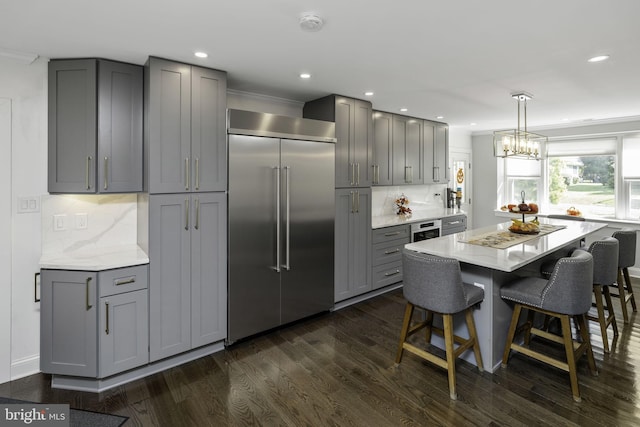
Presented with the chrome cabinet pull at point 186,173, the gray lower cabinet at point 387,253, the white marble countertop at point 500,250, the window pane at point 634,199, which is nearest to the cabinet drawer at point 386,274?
the gray lower cabinet at point 387,253

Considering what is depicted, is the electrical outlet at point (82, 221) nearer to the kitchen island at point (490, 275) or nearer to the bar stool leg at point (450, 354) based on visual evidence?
the kitchen island at point (490, 275)

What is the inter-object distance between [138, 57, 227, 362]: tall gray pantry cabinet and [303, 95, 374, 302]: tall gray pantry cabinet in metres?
1.34

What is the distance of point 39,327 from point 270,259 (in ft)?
6.13

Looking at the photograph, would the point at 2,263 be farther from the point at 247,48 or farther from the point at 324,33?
the point at 324,33

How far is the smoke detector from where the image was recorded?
1965 millimetres

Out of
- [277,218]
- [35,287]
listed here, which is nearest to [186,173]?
[277,218]

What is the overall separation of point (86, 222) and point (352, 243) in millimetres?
2611

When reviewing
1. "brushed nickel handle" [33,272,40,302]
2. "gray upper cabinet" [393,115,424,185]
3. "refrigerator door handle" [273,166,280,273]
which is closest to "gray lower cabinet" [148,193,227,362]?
"refrigerator door handle" [273,166,280,273]

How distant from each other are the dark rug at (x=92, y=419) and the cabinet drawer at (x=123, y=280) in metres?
0.74

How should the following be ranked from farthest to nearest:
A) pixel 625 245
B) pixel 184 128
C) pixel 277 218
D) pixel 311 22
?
pixel 625 245
pixel 277 218
pixel 184 128
pixel 311 22

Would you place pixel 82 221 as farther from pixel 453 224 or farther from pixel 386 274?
pixel 453 224

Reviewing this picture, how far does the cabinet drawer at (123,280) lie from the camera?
8.09ft

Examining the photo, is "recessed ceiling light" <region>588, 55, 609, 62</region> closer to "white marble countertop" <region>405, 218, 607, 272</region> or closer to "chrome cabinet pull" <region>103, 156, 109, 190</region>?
"white marble countertop" <region>405, 218, 607, 272</region>

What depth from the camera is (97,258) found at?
2611mm
